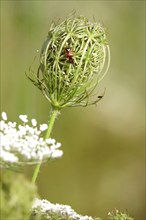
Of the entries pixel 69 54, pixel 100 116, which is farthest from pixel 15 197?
pixel 100 116

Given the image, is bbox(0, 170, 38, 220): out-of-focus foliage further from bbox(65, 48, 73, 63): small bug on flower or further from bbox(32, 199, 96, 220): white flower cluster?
bbox(65, 48, 73, 63): small bug on flower

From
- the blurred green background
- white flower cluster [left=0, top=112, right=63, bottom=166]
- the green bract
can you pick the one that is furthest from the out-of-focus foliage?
the blurred green background

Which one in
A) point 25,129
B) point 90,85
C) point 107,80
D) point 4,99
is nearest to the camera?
point 25,129

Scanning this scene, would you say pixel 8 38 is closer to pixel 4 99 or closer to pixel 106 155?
pixel 4 99

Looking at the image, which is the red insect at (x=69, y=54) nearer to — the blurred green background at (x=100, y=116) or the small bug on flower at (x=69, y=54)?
the small bug on flower at (x=69, y=54)

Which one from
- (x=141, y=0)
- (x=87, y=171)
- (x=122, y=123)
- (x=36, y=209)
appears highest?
(x=141, y=0)

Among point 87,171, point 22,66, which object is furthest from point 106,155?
point 22,66
